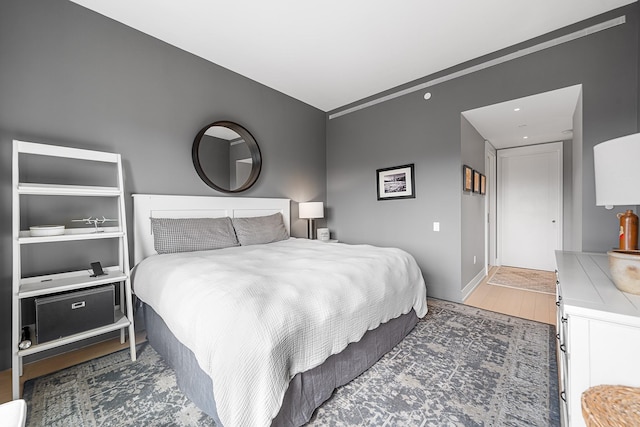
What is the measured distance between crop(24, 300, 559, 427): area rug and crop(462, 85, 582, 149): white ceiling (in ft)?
7.67

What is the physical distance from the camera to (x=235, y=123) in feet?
10.8

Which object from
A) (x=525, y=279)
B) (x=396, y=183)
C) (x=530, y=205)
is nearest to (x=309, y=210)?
(x=396, y=183)

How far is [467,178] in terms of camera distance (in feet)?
11.0

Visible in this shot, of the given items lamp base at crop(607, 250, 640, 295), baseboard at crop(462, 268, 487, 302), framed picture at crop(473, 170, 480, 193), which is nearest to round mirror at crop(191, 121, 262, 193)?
framed picture at crop(473, 170, 480, 193)

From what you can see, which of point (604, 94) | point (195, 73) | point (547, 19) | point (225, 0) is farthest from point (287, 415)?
point (547, 19)

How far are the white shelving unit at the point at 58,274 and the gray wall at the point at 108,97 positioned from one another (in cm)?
26

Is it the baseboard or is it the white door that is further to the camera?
the white door

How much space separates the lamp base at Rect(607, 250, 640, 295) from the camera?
977mm

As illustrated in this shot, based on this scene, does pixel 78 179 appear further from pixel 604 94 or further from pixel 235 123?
pixel 604 94

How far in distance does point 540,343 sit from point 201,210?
343 cm

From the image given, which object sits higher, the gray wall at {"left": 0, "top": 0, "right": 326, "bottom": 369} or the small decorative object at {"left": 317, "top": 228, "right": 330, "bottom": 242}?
the gray wall at {"left": 0, "top": 0, "right": 326, "bottom": 369}

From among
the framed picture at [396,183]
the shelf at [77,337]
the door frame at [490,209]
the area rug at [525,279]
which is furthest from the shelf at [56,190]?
the door frame at [490,209]

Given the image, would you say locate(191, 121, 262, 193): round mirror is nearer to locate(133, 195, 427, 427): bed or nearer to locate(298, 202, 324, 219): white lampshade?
locate(133, 195, 427, 427): bed

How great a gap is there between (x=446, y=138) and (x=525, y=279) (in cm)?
266
